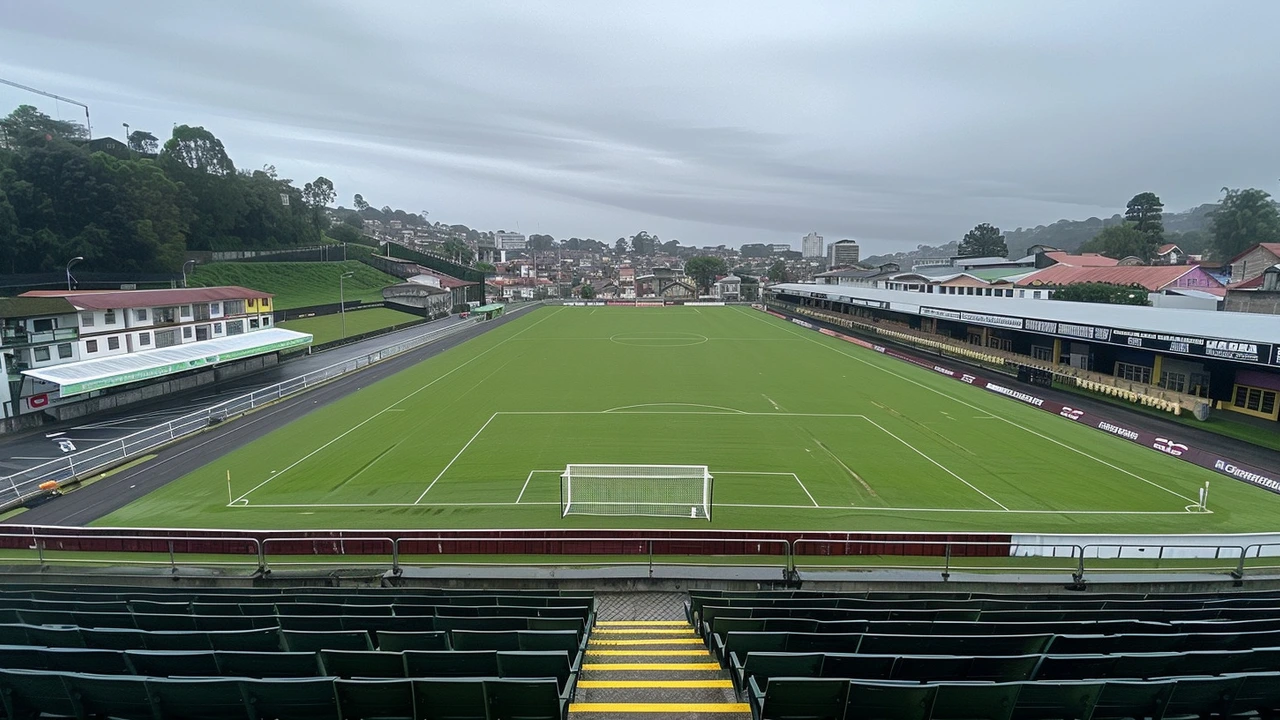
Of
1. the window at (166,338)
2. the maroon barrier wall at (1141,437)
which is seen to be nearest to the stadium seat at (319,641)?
the maroon barrier wall at (1141,437)

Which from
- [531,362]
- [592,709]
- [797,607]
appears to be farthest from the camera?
[531,362]

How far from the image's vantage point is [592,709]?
6.12 metres

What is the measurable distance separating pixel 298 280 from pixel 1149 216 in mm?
134072

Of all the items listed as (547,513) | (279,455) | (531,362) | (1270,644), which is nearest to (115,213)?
(531,362)

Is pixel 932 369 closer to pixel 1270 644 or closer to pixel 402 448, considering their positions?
pixel 402 448

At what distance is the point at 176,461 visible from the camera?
22.3 metres

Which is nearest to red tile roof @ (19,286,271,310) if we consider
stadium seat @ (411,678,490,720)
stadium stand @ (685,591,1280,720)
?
stadium seat @ (411,678,490,720)

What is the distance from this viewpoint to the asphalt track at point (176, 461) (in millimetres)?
17688

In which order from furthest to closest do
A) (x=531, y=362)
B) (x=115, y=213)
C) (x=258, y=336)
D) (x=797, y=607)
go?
(x=115, y=213), (x=531, y=362), (x=258, y=336), (x=797, y=607)

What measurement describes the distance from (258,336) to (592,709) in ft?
141

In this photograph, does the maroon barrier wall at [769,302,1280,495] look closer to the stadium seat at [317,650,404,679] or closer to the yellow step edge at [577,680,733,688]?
the yellow step edge at [577,680,733,688]

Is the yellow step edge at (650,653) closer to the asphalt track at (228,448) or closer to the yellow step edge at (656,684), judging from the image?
the yellow step edge at (656,684)

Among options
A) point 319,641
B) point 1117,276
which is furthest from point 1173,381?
point 1117,276

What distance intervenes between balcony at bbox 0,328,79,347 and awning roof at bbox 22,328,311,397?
1215mm
